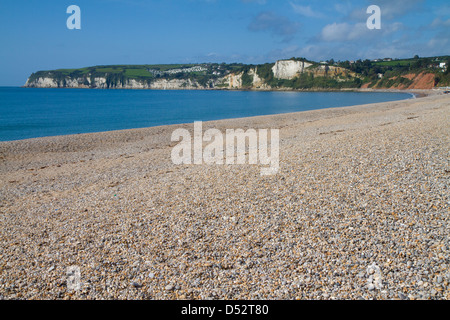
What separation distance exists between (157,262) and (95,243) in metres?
1.64

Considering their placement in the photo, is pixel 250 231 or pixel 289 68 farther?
pixel 289 68

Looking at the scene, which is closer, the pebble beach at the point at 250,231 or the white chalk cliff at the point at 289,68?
the pebble beach at the point at 250,231

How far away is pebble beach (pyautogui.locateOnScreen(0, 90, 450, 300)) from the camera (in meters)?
4.95

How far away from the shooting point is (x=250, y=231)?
256 inches

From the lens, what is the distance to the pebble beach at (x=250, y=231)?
A: 16.3 feet

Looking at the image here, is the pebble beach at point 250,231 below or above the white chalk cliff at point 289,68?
below

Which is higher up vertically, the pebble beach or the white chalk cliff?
the white chalk cliff

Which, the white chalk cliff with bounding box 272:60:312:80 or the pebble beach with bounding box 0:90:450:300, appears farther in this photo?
the white chalk cliff with bounding box 272:60:312:80

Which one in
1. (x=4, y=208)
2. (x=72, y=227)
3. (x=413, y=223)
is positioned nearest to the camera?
(x=413, y=223)

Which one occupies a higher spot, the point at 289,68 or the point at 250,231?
the point at 289,68
